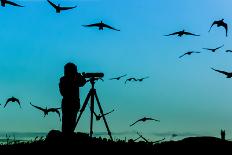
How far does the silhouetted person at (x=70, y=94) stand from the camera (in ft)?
48.3

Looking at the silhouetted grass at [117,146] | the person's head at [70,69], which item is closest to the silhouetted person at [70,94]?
the person's head at [70,69]

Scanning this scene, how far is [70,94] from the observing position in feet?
49.8

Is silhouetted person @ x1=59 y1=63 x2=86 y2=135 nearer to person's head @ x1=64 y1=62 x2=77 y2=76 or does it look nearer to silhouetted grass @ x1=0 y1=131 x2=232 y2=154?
Answer: person's head @ x1=64 y1=62 x2=77 y2=76

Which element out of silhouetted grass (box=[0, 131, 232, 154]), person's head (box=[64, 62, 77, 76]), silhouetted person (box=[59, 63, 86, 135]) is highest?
person's head (box=[64, 62, 77, 76])

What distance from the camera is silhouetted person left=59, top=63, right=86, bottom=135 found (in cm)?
1471

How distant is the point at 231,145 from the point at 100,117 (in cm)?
427

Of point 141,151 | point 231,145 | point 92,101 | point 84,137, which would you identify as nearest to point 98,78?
point 92,101

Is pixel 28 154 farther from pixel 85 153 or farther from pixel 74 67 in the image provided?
pixel 74 67

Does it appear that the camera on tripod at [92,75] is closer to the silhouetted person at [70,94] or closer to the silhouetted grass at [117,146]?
the silhouetted person at [70,94]

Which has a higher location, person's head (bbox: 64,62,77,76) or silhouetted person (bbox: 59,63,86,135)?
person's head (bbox: 64,62,77,76)

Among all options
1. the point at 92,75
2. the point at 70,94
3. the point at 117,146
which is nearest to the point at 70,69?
the point at 70,94

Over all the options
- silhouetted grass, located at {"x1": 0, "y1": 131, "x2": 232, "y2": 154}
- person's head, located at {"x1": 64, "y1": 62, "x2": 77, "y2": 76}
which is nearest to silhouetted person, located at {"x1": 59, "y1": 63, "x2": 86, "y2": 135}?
person's head, located at {"x1": 64, "y1": 62, "x2": 77, "y2": 76}

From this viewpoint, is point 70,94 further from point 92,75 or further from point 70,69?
point 92,75

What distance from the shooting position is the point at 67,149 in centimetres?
1420
